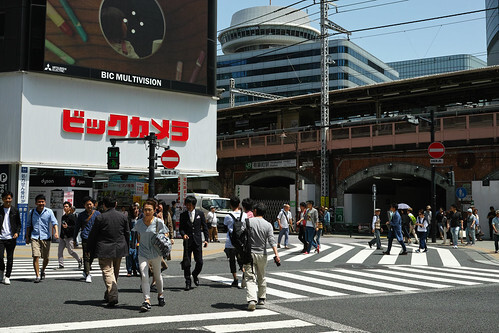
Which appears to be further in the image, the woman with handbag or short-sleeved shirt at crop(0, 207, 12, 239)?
short-sleeved shirt at crop(0, 207, 12, 239)

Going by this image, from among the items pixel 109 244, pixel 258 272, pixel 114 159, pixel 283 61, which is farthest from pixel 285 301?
pixel 283 61

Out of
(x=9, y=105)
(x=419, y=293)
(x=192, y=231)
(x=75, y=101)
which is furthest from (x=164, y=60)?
(x=419, y=293)

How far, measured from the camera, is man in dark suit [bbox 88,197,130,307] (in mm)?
8800

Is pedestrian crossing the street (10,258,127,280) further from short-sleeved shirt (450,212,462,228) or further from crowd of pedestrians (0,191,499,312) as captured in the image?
short-sleeved shirt (450,212,462,228)

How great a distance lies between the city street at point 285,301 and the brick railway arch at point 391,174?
1792 centimetres

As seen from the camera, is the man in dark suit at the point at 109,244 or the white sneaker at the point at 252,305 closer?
the white sneaker at the point at 252,305

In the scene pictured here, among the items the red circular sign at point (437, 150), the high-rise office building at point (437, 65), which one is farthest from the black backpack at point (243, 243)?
the high-rise office building at point (437, 65)

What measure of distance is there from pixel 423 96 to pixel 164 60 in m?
19.8

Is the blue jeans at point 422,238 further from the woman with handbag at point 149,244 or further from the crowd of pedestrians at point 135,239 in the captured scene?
the woman with handbag at point 149,244

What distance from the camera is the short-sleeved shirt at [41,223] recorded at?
38.4 feet

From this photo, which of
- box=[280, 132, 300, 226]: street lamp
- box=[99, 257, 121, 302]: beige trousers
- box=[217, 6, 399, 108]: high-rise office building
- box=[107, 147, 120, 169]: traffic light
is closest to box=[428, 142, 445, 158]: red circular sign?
box=[280, 132, 300, 226]: street lamp

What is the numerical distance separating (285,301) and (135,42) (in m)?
20.9

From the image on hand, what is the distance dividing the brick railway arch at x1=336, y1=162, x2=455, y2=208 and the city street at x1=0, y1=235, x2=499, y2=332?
705 inches

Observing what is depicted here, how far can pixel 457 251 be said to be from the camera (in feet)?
70.4
